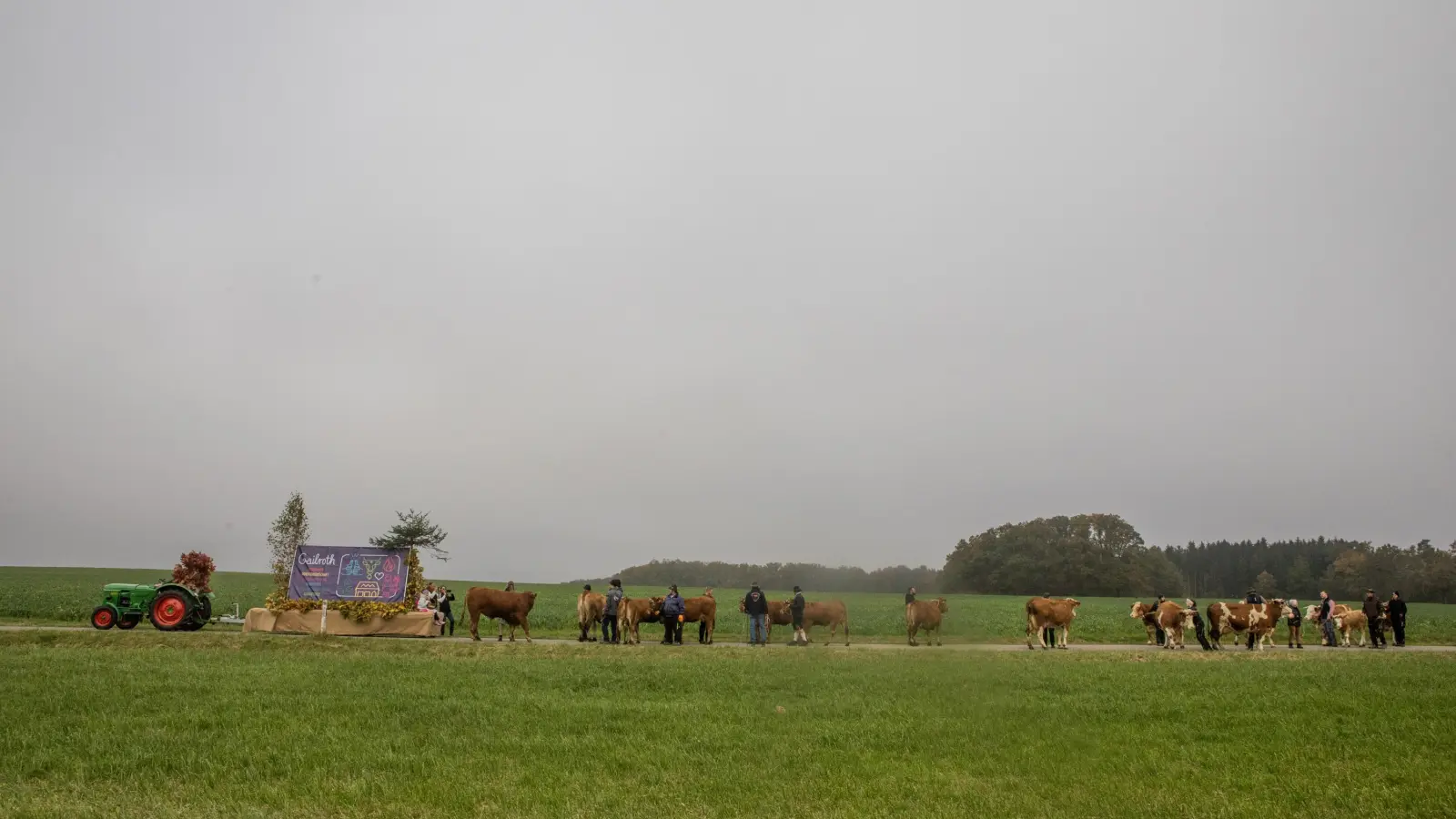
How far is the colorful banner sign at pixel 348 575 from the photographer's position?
2906 cm

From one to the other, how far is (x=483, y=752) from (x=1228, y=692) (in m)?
14.0

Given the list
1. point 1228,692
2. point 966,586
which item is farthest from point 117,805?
point 1228,692

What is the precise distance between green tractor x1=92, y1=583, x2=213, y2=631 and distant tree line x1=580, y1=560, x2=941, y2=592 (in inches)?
890

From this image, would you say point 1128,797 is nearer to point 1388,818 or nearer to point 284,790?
point 1388,818

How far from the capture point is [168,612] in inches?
1080

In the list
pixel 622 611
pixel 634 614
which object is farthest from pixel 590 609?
pixel 634 614

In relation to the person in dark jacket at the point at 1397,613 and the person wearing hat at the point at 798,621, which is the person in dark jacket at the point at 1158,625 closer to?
the person in dark jacket at the point at 1397,613

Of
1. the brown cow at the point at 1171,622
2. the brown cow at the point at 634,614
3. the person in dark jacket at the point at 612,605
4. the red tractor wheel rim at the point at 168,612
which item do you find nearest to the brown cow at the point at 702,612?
the brown cow at the point at 634,614

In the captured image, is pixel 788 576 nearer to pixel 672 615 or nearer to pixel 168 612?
pixel 672 615

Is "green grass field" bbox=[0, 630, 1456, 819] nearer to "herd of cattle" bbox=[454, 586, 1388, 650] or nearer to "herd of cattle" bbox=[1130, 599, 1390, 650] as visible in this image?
"herd of cattle" bbox=[454, 586, 1388, 650]

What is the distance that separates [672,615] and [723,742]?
16.9 meters

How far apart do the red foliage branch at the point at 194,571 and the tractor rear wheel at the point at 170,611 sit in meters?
2.31

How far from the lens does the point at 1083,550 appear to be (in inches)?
392

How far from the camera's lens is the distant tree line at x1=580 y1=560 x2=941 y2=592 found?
852cm
